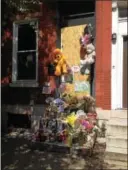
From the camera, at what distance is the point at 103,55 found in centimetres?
912

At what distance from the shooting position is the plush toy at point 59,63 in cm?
1055

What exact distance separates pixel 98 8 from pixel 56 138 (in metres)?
2.81

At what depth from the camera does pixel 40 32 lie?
11.2 m

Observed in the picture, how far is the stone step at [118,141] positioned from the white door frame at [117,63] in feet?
3.80

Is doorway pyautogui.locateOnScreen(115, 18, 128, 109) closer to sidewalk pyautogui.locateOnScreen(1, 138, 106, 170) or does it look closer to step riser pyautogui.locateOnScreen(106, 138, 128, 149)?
sidewalk pyautogui.locateOnScreen(1, 138, 106, 170)

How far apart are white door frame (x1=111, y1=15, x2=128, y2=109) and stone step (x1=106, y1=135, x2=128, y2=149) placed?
45.6 inches

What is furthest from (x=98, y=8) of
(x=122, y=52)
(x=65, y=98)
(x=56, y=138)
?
(x=56, y=138)

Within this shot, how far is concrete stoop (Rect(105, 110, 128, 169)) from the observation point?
7008 millimetres

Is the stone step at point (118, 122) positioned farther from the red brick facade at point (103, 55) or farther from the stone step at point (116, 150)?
the red brick facade at point (103, 55)

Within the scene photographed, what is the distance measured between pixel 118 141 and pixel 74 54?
3.79 metres

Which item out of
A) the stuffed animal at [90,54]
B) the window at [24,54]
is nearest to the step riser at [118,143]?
the stuffed animal at [90,54]

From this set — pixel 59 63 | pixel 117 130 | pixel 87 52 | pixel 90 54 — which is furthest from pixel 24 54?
pixel 117 130

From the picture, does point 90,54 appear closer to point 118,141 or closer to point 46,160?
point 46,160

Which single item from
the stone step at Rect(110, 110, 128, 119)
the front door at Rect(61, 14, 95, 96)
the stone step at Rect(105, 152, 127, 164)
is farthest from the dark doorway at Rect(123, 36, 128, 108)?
the front door at Rect(61, 14, 95, 96)
